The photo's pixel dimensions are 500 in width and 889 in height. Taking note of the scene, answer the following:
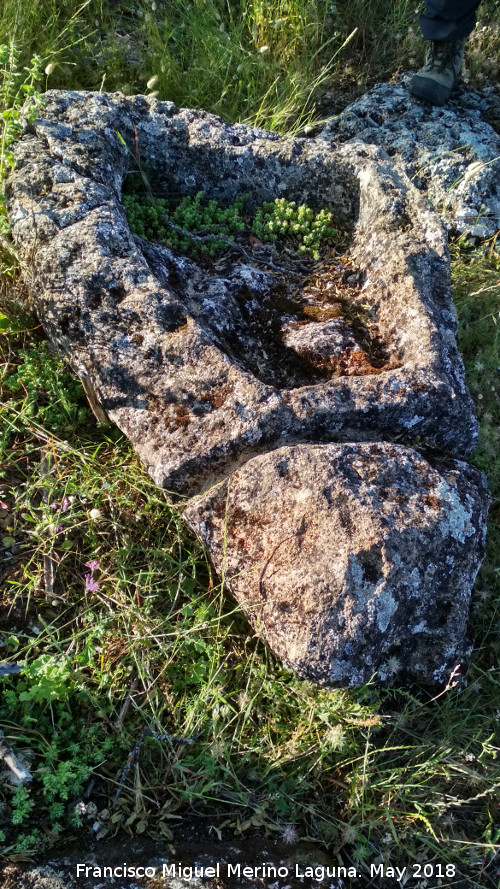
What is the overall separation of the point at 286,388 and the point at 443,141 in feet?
9.60

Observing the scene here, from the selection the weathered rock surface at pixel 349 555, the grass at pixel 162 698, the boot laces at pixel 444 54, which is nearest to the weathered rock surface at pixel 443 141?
the boot laces at pixel 444 54

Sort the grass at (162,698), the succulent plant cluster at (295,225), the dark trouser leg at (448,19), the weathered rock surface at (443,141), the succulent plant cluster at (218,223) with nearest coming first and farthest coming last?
the grass at (162,698) < the succulent plant cluster at (218,223) < the succulent plant cluster at (295,225) < the weathered rock surface at (443,141) < the dark trouser leg at (448,19)

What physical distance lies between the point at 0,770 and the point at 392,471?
6.07ft

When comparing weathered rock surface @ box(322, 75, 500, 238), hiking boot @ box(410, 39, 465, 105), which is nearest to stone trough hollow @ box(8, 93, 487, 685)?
weathered rock surface @ box(322, 75, 500, 238)

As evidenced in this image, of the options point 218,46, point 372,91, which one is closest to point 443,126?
point 372,91

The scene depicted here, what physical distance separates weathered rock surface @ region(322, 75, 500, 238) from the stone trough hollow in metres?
1.03

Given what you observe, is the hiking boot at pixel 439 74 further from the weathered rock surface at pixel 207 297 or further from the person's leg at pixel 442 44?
the weathered rock surface at pixel 207 297

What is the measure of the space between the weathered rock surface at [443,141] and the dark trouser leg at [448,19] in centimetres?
43

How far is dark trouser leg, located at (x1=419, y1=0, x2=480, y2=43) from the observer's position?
436 cm

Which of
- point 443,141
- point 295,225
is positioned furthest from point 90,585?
point 443,141

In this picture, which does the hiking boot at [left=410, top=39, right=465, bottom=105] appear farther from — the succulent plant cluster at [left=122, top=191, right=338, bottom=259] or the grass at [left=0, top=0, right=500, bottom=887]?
the grass at [left=0, top=0, right=500, bottom=887]

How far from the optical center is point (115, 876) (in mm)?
1840

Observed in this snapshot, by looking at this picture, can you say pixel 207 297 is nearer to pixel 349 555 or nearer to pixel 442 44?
pixel 349 555

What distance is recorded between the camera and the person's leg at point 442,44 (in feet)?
14.5
